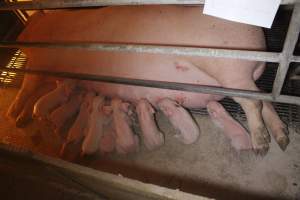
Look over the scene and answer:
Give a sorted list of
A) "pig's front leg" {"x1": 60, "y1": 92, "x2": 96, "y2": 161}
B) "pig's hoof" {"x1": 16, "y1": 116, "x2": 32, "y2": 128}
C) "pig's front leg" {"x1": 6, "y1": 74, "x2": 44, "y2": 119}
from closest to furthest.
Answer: "pig's front leg" {"x1": 60, "y1": 92, "x2": 96, "y2": 161}
"pig's hoof" {"x1": 16, "y1": 116, "x2": 32, "y2": 128}
"pig's front leg" {"x1": 6, "y1": 74, "x2": 44, "y2": 119}

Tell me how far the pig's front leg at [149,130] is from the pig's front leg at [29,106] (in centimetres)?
153

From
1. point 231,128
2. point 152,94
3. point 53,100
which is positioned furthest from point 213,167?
point 53,100

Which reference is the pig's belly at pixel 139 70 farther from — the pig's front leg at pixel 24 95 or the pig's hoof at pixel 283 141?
the pig's hoof at pixel 283 141

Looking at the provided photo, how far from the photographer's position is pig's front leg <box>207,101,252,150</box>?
2146mm

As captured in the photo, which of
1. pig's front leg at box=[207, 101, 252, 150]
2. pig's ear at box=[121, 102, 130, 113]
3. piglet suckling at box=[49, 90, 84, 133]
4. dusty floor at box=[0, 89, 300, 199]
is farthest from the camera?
piglet suckling at box=[49, 90, 84, 133]

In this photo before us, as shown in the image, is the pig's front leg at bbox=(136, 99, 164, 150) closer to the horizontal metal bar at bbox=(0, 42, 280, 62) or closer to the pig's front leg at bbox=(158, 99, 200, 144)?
the pig's front leg at bbox=(158, 99, 200, 144)

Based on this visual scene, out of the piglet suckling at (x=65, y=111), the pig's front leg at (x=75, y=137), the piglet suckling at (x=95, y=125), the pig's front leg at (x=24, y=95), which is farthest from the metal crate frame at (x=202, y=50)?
the pig's front leg at (x=24, y=95)

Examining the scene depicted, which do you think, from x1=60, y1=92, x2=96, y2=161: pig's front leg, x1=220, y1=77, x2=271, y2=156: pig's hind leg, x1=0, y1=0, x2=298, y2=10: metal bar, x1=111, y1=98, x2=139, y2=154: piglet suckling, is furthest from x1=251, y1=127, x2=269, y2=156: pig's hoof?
x1=60, y1=92, x2=96, y2=161: pig's front leg

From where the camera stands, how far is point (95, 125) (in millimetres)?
2598

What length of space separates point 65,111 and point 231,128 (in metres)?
1.62

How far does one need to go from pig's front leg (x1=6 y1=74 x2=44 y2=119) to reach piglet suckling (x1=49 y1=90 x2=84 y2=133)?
0.66 metres

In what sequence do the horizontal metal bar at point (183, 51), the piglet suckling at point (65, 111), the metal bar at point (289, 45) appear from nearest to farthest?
the metal bar at point (289, 45) → the horizontal metal bar at point (183, 51) → the piglet suckling at point (65, 111)

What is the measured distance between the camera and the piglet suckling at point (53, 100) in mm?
2883

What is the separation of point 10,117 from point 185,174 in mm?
2321
